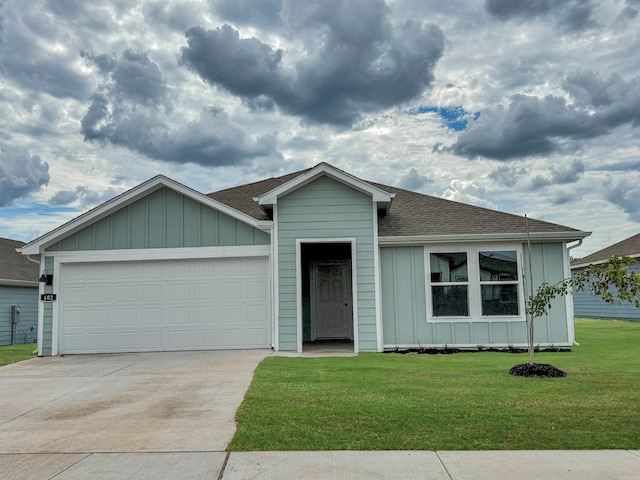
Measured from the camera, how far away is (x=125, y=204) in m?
12.8


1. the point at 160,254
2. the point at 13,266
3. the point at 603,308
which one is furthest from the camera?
the point at 603,308

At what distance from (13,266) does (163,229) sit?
12010mm

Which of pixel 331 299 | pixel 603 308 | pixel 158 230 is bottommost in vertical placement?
pixel 603 308

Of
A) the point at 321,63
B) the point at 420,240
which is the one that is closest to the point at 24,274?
the point at 321,63

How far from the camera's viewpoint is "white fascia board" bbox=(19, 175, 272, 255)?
12.5 m

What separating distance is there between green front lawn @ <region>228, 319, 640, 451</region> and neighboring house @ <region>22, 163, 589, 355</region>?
2281mm

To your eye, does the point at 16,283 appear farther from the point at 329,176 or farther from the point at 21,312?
the point at 329,176

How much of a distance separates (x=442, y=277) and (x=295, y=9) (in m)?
7.85

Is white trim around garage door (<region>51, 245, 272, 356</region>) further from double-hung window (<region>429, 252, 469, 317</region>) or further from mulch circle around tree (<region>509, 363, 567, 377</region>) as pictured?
mulch circle around tree (<region>509, 363, 567, 377</region>)

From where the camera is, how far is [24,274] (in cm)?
2092

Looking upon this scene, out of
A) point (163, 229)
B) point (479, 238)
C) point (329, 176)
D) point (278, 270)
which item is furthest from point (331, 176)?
point (163, 229)

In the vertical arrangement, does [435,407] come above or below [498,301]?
below

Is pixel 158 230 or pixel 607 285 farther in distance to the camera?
pixel 158 230

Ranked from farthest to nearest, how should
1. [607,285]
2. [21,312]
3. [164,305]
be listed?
[21,312], [164,305], [607,285]
